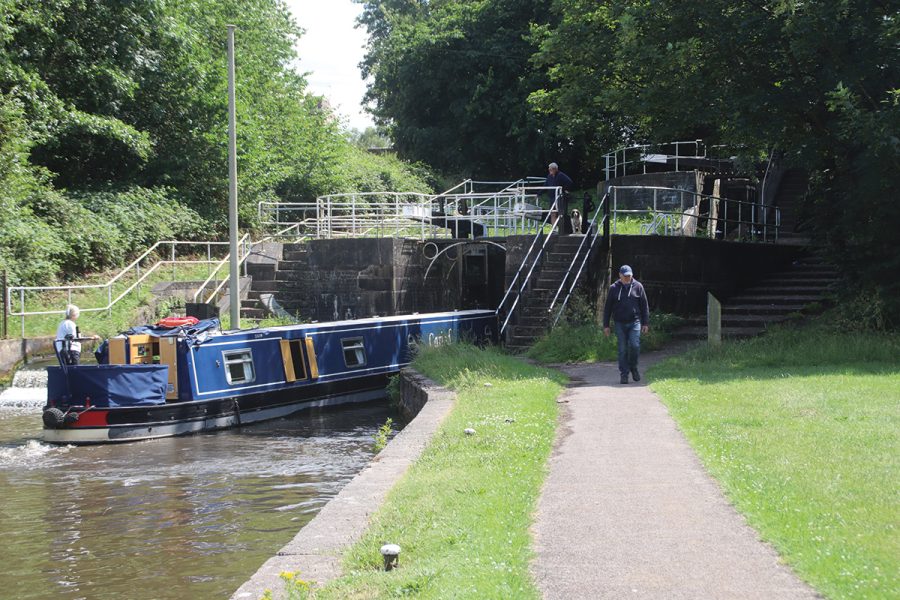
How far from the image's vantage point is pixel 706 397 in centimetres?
1218

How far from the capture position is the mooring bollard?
19.5 feet

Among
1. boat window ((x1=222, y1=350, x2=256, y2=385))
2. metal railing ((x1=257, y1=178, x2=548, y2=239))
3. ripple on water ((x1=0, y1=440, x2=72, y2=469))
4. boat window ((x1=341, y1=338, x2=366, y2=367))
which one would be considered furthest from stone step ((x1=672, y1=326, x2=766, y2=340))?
ripple on water ((x1=0, y1=440, x2=72, y2=469))

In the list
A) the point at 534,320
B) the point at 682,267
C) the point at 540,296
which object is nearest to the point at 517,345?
the point at 534,320

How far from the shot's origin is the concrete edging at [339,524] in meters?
5.98

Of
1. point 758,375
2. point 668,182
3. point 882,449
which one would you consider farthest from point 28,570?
point 668,182

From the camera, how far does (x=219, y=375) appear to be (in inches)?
648

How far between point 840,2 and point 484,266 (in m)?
12.2

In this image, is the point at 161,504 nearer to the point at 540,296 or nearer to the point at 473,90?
the point at 540,296

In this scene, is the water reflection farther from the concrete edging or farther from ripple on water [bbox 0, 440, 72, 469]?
the concrete edging

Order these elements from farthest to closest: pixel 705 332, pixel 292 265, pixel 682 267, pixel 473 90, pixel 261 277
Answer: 1. pixel 473 90
2. pixel 261 277
3. pixel 292 265
4. pixel 682 267
5. pixel 705 332

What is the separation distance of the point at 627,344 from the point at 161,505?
23.6ft

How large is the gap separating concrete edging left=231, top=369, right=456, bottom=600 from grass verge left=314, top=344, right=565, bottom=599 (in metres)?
0.14

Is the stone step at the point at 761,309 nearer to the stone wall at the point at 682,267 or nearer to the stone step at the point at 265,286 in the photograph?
the stone wall at the point at 682,267

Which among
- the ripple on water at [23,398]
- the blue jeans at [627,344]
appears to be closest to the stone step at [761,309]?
the blue jeans at [627,344]
